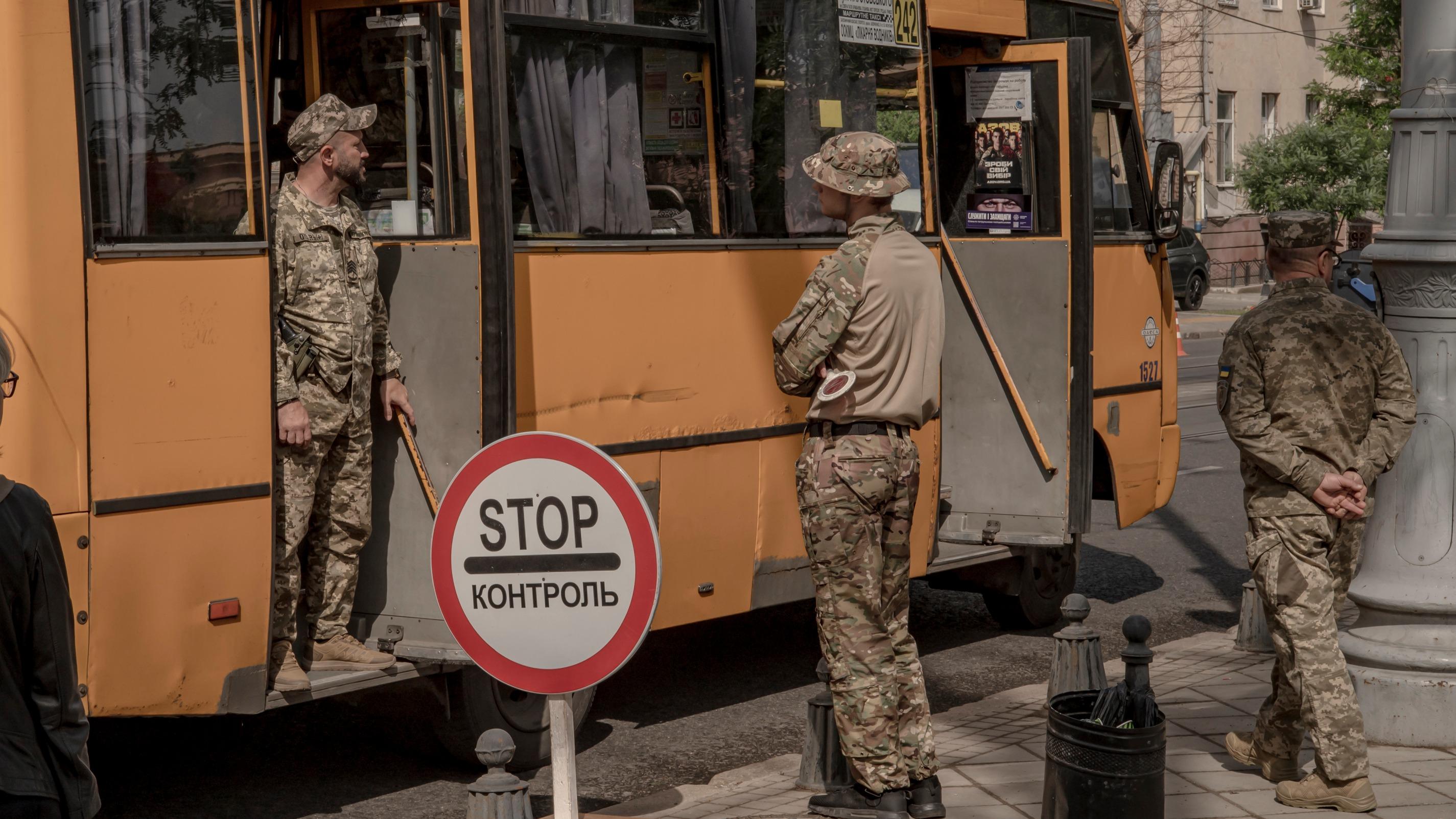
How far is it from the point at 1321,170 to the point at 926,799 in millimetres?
34789

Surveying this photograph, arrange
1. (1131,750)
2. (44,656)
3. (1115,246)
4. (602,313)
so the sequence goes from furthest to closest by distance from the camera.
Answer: (1115,246), (602,313), (1131,750), (44,656)

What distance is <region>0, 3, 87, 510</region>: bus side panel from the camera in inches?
187

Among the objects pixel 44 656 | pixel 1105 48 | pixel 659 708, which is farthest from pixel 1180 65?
pixel 44 656

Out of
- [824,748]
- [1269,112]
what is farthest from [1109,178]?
[1269,112]

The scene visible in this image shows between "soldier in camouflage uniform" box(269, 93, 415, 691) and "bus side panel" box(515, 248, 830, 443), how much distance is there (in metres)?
0.52

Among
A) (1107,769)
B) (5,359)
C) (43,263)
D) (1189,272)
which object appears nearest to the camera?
(5,359)

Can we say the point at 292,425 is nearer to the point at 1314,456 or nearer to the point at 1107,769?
the point at 1107,769

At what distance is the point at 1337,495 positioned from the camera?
5453 mm

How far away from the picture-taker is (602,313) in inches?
240

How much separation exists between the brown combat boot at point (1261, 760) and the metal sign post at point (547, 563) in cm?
276

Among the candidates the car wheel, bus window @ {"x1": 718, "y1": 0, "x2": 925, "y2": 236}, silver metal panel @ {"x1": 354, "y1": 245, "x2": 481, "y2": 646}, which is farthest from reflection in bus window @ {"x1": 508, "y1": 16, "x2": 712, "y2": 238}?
the car wheel

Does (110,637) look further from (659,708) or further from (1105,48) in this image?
(1105,48)

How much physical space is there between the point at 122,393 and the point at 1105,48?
581 cm

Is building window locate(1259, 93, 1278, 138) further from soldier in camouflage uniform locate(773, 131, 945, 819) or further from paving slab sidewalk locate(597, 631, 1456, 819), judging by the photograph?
soldier in camouflage uniform locate(773, 131, 945, 819)
